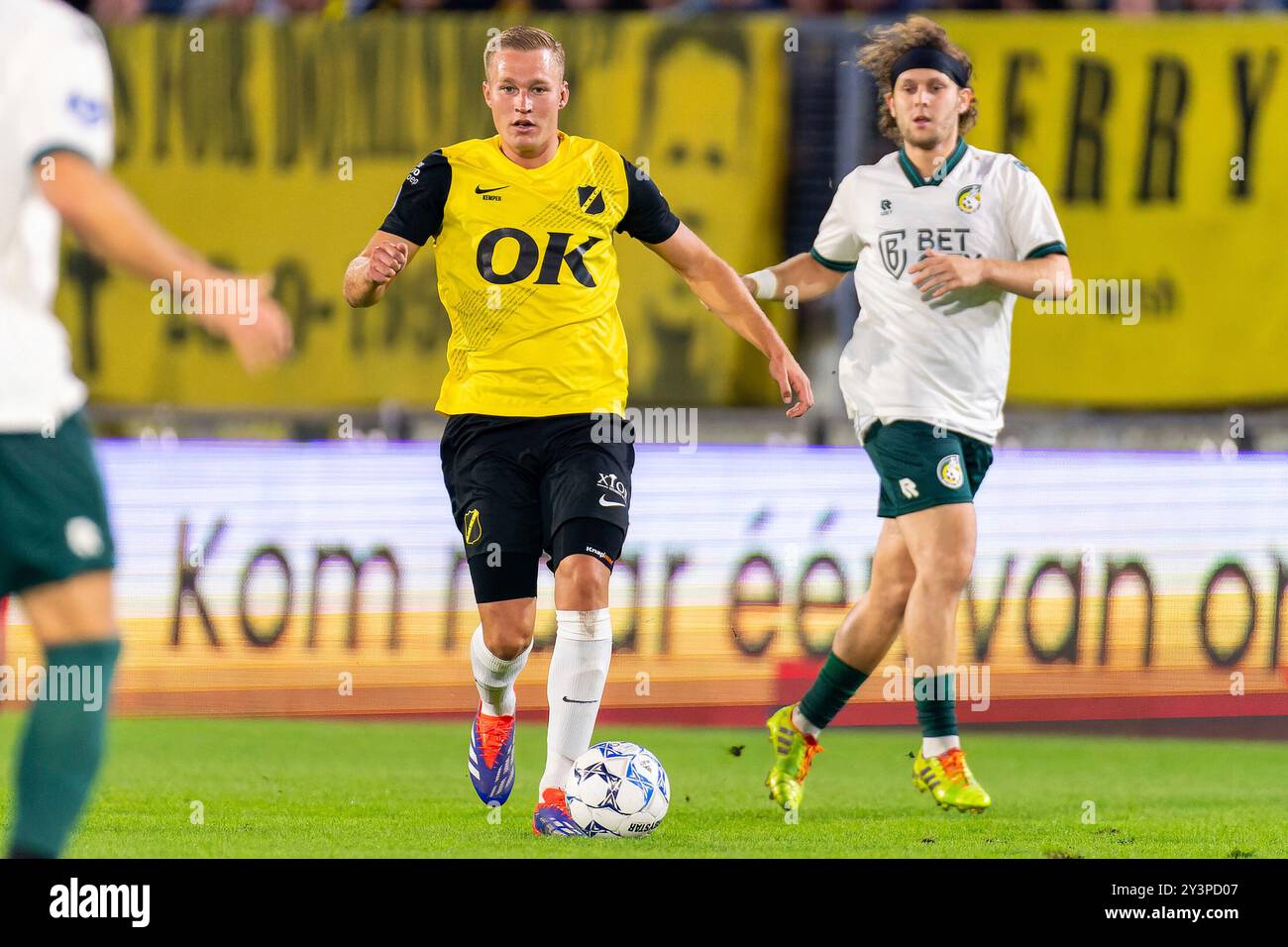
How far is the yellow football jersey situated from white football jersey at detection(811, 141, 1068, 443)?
104 cm

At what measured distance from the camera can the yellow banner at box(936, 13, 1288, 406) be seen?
378 inches

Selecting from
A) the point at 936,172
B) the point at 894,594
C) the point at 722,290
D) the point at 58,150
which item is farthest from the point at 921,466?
the point at 58,150

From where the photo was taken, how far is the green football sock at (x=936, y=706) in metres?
6.27

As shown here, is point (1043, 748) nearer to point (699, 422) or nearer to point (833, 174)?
point (699, 422)

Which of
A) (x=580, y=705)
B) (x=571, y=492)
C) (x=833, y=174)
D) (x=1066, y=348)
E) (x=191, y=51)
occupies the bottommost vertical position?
(x=580, y=705)

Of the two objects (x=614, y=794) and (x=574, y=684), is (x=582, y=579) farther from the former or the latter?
(x=614, y=794)

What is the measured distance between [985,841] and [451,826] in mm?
1589

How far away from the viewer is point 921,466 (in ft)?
20.7

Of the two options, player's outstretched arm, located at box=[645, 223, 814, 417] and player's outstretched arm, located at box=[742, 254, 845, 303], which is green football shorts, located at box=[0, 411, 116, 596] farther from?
player's outstretched arm, located at box=[742, 254, 845, 303]

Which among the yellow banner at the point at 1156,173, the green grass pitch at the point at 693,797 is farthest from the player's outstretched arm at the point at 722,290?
the yellow banner at the point at 1156,173

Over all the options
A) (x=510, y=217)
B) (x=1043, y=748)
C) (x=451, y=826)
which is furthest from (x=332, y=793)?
(x=1043, y=748)

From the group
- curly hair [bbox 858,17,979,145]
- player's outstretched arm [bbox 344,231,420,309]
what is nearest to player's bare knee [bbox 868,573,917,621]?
curly hair [bbox 858,17,979,145]

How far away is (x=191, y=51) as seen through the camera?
9984 mm

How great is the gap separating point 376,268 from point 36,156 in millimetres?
1773
